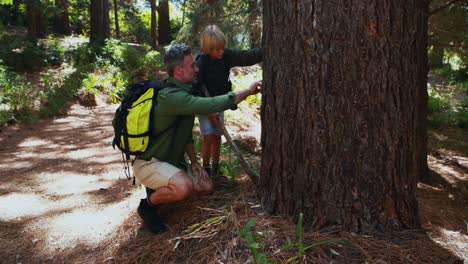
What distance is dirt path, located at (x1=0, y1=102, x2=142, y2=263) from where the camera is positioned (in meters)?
4.01

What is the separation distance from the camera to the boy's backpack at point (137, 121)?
3.30 meters

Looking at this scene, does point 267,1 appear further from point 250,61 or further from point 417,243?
point 417,243

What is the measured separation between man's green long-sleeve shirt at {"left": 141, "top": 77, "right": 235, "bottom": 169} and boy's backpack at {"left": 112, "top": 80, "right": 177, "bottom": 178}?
0.06m

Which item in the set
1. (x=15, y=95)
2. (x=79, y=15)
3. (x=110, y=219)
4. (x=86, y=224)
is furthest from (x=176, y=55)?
(x=79, y=15)

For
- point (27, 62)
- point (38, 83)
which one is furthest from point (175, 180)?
point (27, 62)

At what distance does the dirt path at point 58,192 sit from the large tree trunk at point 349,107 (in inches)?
84.0

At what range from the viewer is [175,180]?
134 inches

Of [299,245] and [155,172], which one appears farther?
[155,172]

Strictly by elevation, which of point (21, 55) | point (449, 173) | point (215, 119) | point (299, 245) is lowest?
point (449, 173)

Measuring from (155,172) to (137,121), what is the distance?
473mm

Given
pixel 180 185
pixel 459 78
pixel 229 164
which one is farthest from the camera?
pixel 459 78

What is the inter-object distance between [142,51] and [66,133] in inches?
326

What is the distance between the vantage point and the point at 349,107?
8.71 ft

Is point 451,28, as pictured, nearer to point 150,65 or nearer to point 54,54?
point 150,65
